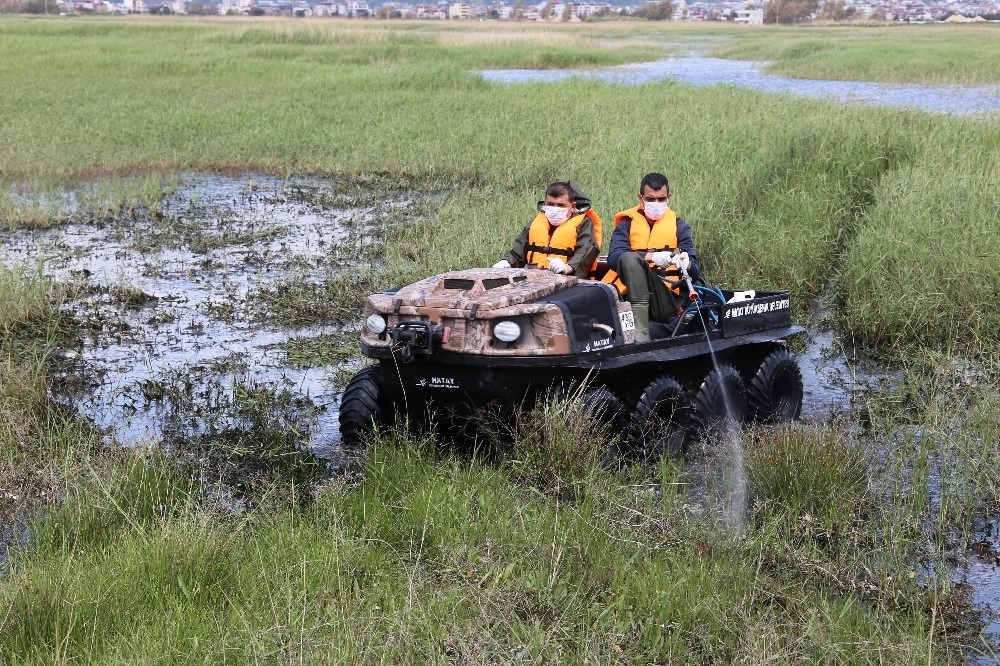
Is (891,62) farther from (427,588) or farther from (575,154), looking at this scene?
(427,588)

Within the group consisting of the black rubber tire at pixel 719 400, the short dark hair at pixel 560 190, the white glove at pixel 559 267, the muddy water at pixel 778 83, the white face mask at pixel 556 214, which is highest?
the short dark hair at pixel 560 190

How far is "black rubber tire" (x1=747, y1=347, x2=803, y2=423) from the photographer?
27.3 ft

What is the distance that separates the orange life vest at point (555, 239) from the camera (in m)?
8.24

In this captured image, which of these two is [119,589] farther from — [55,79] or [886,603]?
[55,79]

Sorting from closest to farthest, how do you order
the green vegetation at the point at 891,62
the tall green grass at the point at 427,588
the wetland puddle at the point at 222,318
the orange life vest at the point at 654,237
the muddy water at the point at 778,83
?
the tall green grass at the point at 427,588
the orange life vest at the point at 654,237
the wetland puddle at the point at 222,318
the muddy water at the point at 778,83
the green vegetation at the point at 891,62

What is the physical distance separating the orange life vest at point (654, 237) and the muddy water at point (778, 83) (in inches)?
484

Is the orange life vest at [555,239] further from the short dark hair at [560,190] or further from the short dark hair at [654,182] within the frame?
the short dark hair at [654,182]

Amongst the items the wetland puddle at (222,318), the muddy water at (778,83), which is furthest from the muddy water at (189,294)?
the muddy water at (778,83)

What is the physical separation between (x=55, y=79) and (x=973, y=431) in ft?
86.9

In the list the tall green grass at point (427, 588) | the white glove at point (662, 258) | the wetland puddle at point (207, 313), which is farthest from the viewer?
the wetland puddle at point (207, 313)

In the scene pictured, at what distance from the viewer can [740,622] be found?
4.94m

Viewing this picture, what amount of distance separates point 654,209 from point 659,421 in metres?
1.58

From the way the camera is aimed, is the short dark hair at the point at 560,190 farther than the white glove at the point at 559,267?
Yes

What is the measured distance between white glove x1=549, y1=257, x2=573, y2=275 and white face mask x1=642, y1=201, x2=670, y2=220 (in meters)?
0.72
